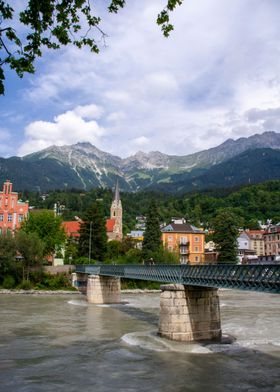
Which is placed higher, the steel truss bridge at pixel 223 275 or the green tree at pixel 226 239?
the green tree at pixel 226 239

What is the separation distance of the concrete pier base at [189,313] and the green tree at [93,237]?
175ft

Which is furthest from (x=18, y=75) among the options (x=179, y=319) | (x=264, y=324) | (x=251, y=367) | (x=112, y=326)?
(x=264, y=324)

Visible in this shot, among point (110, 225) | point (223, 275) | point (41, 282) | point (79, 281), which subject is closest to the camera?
point (223, 275)

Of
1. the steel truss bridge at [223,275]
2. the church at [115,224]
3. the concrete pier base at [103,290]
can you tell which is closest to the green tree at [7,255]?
the concrete pier base at [103,290]

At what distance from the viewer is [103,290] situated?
54156 millimetres

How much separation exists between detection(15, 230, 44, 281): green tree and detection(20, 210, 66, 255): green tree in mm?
7364

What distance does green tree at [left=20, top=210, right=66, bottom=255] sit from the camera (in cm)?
7719

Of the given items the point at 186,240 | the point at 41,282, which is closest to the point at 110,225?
the point at 186,240

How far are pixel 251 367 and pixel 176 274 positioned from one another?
10060 millimetres

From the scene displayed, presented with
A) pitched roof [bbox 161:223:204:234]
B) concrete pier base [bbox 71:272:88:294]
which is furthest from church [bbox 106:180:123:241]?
concrete pier base [bbox 71:272:88:294]

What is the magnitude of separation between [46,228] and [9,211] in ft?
26.5

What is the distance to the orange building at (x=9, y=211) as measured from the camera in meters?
78.8

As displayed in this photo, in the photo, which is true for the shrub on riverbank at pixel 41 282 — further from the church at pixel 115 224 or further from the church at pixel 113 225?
the church at pixel 115 224

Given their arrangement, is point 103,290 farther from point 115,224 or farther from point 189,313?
point 115,224
